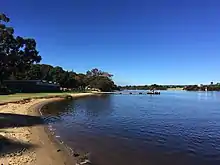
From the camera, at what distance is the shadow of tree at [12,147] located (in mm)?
15945

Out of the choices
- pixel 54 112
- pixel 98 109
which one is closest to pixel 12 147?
pixel 54 112

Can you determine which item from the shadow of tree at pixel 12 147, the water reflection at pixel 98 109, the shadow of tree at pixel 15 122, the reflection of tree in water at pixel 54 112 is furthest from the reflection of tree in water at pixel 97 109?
the shadow of tree at pixel 12 147

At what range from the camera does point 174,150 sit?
19859mm

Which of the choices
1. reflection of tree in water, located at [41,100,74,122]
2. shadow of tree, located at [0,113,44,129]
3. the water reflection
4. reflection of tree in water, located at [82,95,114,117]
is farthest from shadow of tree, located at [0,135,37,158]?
reflection of tree in water, located at [82,95,114,117]

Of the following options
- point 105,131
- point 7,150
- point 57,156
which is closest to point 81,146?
point 57,156

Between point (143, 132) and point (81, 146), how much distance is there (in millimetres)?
8841

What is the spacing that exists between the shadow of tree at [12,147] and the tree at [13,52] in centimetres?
3379

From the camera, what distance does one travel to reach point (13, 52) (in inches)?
2216

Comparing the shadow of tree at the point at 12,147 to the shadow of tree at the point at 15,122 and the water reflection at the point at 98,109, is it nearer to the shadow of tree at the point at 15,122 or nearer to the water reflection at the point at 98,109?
the shadow of tree at the point at 15,122

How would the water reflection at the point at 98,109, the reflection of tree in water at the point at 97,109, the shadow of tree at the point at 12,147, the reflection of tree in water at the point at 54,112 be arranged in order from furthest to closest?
the reflection of tree in water at the point at 97,109
the water reflection at the point at 98,109
the reflection of tree in water at the point at 54,112
the shadow of tree at the point at 12,147

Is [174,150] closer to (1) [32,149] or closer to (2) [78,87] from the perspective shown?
(1) [32,149]

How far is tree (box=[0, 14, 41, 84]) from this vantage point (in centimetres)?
5138

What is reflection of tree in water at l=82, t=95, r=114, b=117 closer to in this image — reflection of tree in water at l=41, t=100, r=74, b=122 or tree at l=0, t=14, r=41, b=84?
reflection of tree in water at l=41, t=100, r=74, b=122

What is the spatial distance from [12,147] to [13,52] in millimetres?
42413
